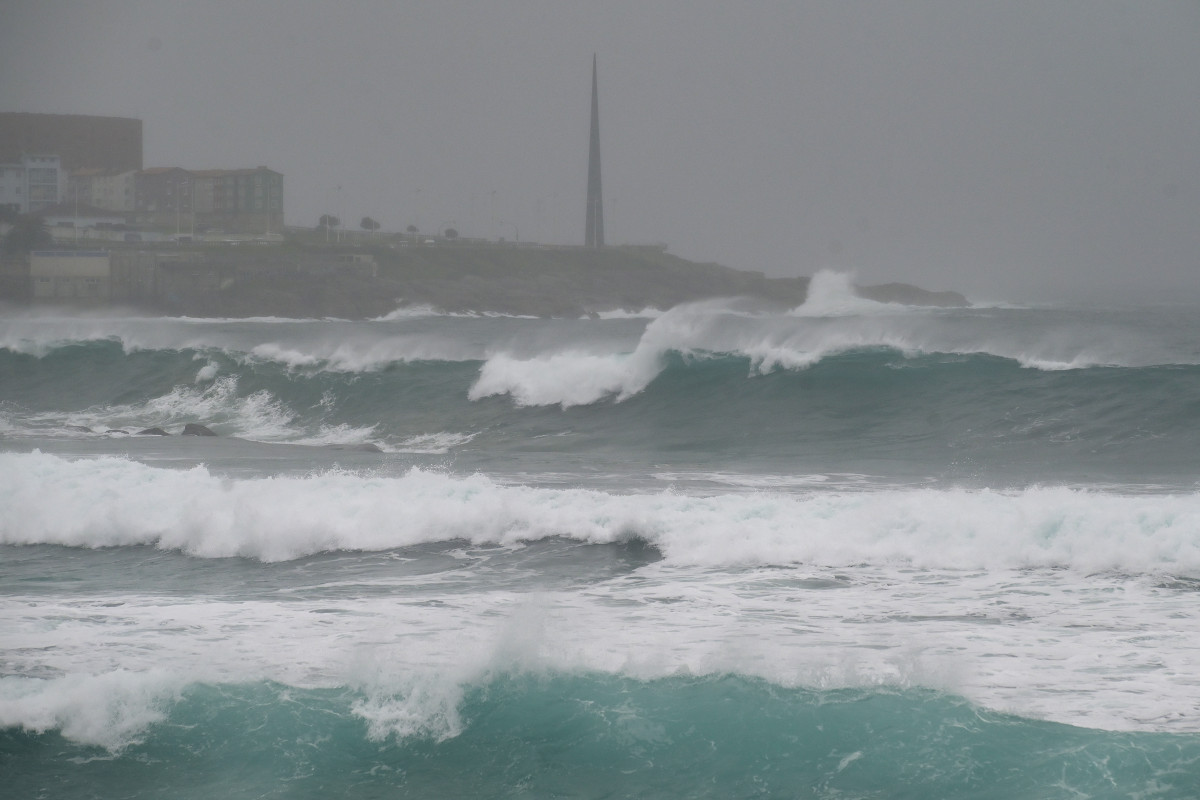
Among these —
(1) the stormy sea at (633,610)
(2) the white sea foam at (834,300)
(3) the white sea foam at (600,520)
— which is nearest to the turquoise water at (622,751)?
(1) the stormy sea at (633,610)

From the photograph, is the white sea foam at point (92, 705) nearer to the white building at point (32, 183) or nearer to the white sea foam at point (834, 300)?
the white sea foam at point (834, 300)

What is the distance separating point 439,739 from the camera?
6.73 metres

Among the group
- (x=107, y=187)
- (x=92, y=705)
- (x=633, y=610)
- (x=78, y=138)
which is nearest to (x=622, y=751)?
(x=633, y=610)

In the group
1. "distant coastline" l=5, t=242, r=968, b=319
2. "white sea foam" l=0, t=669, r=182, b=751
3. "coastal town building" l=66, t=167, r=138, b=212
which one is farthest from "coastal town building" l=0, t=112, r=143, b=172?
"white sea foam" l=0, t=669, r=182, b=751

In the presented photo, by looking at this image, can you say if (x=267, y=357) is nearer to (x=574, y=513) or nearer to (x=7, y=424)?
(x=7, y=424)

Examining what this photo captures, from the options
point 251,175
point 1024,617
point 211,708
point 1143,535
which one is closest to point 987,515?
point 1143,535

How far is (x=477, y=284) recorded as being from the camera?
89062 millimetres

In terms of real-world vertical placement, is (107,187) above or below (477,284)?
above

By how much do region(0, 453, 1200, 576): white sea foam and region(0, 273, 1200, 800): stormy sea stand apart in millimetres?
39

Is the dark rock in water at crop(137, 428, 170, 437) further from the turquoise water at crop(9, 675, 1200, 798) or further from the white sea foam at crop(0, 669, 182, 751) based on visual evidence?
the turquoise water at crop(9, 675, 1200, 798)

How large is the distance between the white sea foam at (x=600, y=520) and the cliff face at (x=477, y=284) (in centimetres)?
6525

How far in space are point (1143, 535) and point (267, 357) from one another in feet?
84.6

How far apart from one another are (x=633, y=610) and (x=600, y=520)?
2677 millimetres

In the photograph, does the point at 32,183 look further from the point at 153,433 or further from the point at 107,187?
the point at 153,433
